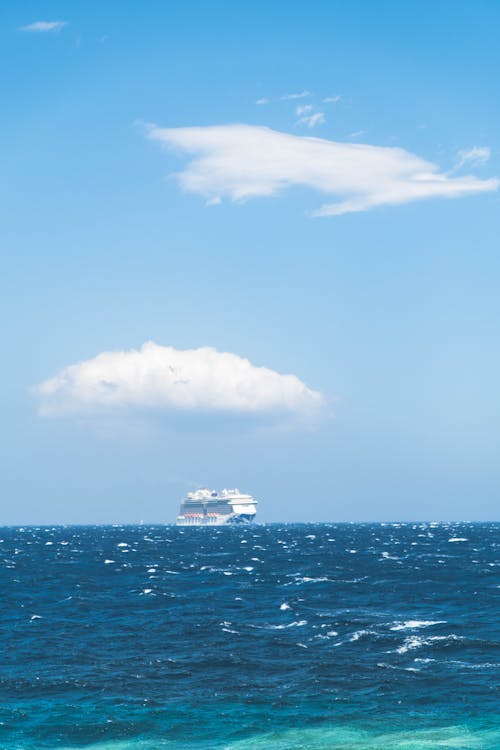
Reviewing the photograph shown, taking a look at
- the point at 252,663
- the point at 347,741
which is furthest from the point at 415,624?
the point at 347,741

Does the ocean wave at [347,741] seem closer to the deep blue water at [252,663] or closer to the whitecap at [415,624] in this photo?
the deep blue water at [252,663]

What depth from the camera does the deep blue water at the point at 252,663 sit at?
41.4m

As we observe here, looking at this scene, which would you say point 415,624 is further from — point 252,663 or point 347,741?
point 347,741

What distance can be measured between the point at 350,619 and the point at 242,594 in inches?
823

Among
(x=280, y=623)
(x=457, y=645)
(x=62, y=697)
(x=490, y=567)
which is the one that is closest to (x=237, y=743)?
(x=62, y=697)

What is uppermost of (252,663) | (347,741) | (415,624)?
(415,624)

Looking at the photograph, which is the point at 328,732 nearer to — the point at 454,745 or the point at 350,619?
A: the point at 454,745

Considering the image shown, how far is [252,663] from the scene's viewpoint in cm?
5578

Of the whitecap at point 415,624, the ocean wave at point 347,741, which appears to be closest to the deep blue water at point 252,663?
the ocean wave at point 347,741

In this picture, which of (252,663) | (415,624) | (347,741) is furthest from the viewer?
(415,624)

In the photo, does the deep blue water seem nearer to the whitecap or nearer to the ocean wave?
the ocean wave

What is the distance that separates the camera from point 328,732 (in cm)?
4088

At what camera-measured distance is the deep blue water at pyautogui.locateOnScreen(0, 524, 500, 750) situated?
1630 inches

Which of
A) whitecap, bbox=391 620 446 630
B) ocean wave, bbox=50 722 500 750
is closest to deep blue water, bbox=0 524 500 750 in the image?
ocean wave, bbox=50 722 500 750
